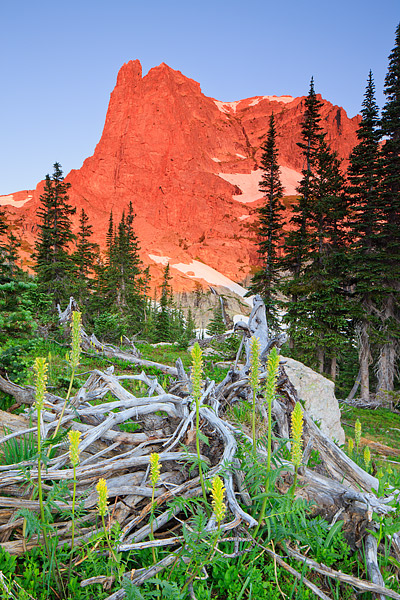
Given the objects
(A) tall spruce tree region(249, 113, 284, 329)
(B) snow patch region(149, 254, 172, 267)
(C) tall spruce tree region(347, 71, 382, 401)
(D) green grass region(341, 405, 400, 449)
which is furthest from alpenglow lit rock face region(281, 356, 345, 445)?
(B) snow patch region(149, 254, 172, 267)

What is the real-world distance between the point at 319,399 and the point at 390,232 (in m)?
15.9

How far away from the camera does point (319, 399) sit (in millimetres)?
8703

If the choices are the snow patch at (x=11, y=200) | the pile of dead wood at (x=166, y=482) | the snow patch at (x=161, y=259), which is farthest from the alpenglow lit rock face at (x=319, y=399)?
the snow patch at (x=11, y=200)

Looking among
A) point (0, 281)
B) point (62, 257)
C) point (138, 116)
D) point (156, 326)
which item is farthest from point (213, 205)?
point (0, 281)

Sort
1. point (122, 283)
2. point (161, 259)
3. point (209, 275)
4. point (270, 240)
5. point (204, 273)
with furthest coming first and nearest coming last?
1. point (161, 259)
2. point (209, 275)
3. point (204, 273)
4. point (122, 283)
5. point (270, 240)

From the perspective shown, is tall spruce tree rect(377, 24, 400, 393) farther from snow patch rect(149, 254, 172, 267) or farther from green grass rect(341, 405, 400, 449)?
snow patch rect(149, 254, 172, 267)

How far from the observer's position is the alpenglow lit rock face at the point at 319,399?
8133 millimetres

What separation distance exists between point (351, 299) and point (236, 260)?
5570 inches

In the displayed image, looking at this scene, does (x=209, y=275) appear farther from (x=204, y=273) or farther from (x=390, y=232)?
Answer: (x=390, y=232)

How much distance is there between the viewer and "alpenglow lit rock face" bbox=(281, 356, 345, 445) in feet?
26.7

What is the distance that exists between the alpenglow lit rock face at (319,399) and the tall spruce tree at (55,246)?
19705 millimetres

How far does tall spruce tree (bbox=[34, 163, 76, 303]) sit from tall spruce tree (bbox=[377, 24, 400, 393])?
2240 centimetres

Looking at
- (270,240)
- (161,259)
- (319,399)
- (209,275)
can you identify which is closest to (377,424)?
(319,399)

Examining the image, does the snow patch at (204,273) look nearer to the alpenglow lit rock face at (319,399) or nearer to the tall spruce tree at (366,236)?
the tall spruce tree at (366,236)
